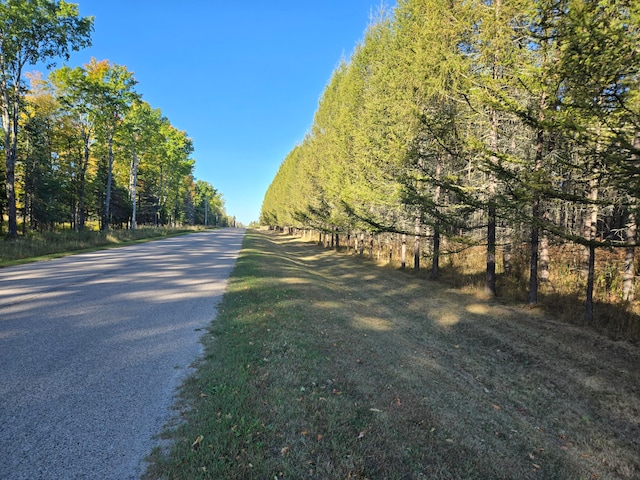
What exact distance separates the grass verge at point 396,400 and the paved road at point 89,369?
1.02 feet

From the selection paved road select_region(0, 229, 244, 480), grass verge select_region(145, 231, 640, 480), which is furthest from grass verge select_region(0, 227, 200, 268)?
grass verge select_region(145, 231, 640, 480)

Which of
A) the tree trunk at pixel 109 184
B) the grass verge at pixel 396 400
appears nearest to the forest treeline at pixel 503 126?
the grass verge at pixel 396 400

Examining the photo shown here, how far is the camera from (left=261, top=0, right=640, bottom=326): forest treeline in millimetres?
4965

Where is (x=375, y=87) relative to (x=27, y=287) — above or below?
above

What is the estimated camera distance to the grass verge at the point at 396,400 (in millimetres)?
2695

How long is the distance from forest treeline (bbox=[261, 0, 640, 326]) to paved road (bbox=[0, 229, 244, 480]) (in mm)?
6410

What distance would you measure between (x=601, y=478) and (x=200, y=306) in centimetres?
673

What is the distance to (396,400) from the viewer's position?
3814 millimetres

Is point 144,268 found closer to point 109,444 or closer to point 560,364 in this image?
point 109,444

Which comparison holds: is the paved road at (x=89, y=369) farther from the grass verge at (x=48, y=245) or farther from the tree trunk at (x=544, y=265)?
the tree trunk at (x=544, y=265)

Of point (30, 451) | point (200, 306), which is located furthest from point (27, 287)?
point (30, 451)

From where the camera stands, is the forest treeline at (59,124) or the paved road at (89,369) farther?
the forest treeline at (59,124)

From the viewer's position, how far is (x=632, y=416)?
4.40 meters

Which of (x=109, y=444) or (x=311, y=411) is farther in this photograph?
(x=311, y=411)
